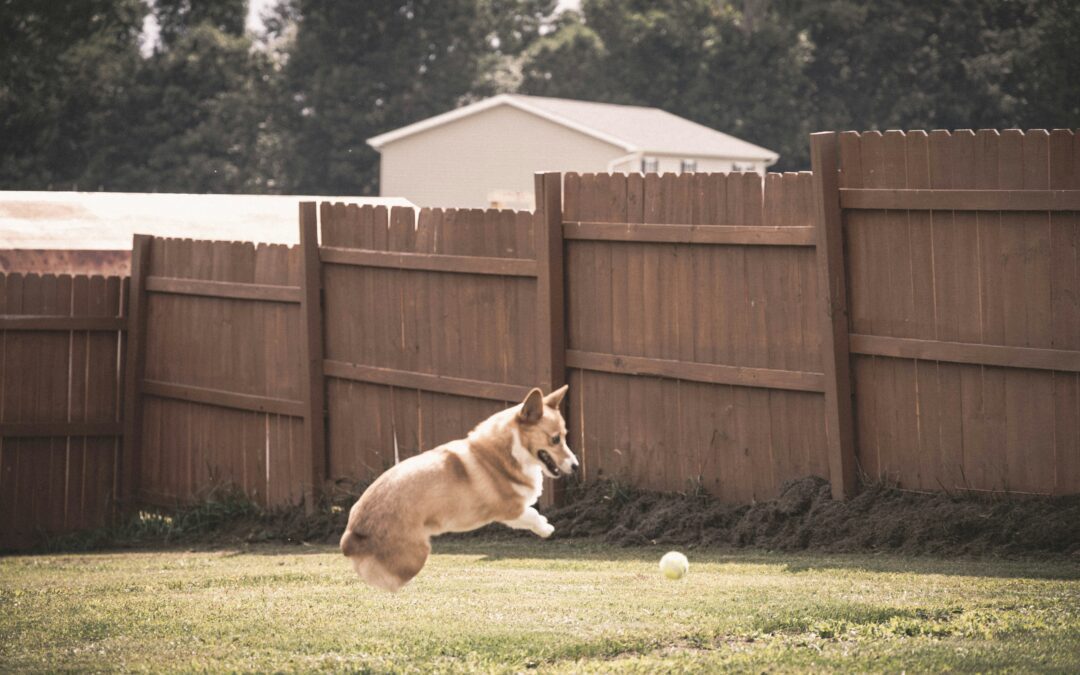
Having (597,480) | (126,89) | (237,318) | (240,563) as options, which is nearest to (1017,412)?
(597,480)

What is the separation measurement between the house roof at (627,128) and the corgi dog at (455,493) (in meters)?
30.7

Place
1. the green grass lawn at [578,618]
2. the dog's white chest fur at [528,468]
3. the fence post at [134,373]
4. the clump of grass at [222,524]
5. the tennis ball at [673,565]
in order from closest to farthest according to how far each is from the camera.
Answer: the dog's white chest fur at [528,468]
the green grass lawn at [578,618]
the tennis ball at [673,565]
the clump of grass at [222,524]
the fence post at [134,373]

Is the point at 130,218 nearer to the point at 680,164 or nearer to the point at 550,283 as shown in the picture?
the point at 550,283

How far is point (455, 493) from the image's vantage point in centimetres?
538

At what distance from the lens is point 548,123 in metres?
38.2

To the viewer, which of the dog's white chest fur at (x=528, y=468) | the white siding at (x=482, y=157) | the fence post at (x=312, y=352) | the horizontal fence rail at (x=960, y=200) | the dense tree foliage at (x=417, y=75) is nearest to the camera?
the dog's white chest fur at (x=528, y=468)

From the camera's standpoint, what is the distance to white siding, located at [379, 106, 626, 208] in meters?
37.9

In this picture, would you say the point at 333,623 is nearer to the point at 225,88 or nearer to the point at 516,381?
the point at 516,381

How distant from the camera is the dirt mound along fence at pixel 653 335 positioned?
8211 mm

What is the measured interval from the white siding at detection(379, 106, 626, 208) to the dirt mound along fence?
25.4m

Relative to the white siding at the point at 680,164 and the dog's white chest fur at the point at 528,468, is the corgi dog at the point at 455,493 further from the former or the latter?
the white siding at the point at 680,164

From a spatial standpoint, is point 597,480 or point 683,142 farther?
point 683,142

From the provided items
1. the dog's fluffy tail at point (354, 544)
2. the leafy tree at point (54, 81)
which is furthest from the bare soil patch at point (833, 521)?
the leafy tree at point (54, 81)

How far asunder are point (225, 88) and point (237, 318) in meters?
39.8
